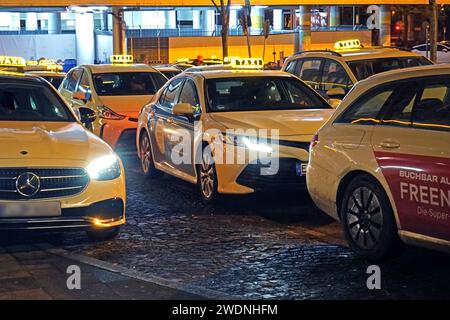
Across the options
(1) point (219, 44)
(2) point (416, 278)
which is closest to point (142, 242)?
(2) point (416, 278)

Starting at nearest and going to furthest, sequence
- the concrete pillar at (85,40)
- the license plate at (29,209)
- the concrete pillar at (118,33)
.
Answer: the license plate at (29,209), the concrete pillar at (118,33), the concrete pillar at (85,40)

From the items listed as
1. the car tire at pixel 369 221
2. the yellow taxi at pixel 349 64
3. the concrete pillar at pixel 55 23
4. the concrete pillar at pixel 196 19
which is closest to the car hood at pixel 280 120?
the car tire at pixel 369 221

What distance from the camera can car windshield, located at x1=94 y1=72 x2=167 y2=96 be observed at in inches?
587

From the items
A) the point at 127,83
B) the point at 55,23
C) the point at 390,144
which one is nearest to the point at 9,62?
the point at 127,83

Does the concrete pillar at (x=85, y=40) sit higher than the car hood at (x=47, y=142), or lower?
higher

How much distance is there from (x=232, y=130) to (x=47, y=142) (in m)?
2.29

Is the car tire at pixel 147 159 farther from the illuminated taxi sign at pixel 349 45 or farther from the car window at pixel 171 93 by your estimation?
the illuminated taxi sign at pixel 349 45

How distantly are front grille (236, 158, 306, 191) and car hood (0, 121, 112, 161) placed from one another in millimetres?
1748

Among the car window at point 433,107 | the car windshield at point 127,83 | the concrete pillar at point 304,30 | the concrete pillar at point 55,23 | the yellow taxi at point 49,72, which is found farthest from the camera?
the concrete pillar at point 55,23

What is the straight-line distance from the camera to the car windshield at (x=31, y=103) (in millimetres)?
9125

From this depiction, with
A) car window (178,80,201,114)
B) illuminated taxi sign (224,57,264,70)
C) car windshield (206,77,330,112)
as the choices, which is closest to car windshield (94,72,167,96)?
illuminated taxi sign (224,57,264,70)

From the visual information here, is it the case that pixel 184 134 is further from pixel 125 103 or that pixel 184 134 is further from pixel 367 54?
pixel 367 54

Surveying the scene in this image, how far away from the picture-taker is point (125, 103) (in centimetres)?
1413

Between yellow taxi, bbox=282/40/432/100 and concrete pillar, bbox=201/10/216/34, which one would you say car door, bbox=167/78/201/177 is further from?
concrete pillar, bbox=201/10/216/34
